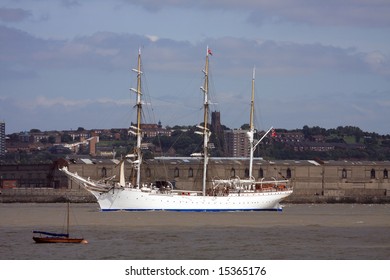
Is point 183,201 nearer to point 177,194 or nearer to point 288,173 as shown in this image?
point 177,194

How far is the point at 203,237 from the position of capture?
226 feet

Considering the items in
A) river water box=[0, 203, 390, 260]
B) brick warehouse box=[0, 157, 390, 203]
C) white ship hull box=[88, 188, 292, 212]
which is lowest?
river water box=[0, 203, 390, 260]

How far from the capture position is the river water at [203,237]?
57031mm

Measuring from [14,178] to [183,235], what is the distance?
89979 millimetres

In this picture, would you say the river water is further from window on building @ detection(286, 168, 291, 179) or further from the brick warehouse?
window on building @ detection(286, 168, 291, 179)

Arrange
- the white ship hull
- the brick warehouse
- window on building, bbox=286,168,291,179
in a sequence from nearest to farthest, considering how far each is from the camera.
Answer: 1. the white ship hull
2. the brick warehouse
3. window on building, bbox=286,168,291,179

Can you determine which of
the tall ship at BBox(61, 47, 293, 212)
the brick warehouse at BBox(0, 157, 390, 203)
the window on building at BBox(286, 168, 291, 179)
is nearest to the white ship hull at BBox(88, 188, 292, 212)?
the tall ship at BBox(61, 47, 293, 212)

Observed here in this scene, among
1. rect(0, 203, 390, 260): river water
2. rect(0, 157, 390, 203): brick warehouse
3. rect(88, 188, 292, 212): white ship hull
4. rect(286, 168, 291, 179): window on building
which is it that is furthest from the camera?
rect(286, 168, 291, 179): window on building

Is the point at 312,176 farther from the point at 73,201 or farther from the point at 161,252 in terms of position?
the point at 161,252

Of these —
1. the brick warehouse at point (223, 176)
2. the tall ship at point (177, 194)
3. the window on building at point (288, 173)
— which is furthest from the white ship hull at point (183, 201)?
the window on building at point (288, 173)

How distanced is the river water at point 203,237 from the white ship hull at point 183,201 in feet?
25.3

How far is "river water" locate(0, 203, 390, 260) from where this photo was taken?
5703 centimetres

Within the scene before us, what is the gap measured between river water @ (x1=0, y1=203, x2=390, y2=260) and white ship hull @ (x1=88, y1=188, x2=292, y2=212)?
770 cm
